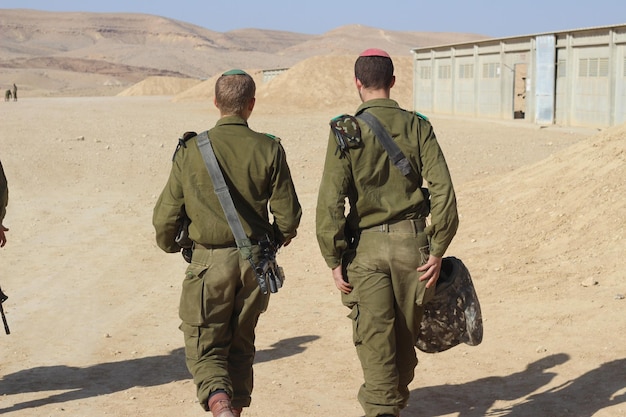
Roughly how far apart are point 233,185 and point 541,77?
82.4 feet

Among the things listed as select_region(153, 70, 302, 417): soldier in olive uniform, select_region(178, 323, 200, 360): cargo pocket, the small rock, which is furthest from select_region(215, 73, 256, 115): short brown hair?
the small rock

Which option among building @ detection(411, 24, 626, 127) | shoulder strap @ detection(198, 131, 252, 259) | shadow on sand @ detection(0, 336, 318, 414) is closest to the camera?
shoulder strap @ detection(198, 131, 252, 259)

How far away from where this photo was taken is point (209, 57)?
14262 centimetres

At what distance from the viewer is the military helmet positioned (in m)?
4.25

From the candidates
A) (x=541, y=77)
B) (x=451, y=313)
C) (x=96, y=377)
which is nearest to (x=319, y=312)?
(x=96, y=377)

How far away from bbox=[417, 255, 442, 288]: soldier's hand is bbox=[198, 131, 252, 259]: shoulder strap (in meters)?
0.82

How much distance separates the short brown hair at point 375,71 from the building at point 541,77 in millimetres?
21133

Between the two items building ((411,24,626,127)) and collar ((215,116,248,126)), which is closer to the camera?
collar ((215,116,248,126))

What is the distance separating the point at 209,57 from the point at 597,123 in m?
122

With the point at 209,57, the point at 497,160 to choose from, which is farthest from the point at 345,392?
the point at 209,57

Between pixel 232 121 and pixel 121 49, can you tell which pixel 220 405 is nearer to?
pixel 232 121

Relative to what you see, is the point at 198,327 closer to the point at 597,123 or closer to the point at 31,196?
the point at 31,196

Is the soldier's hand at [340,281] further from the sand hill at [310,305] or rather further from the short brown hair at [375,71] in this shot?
the sand hill at [310,305]

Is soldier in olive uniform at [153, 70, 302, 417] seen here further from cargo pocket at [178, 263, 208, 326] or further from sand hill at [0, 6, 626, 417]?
sand hill at [0, 6, 626, 417]
